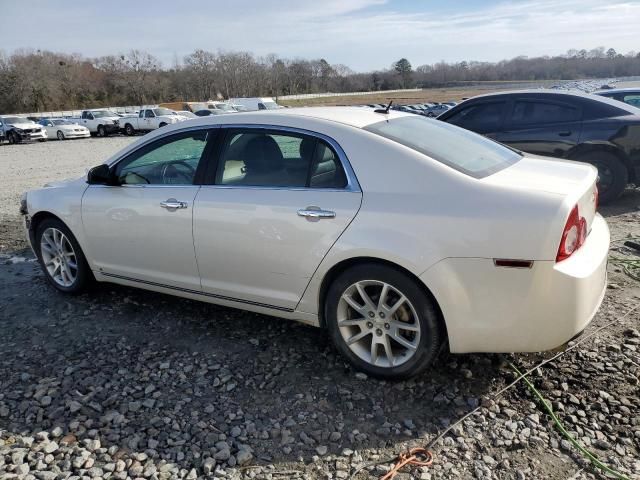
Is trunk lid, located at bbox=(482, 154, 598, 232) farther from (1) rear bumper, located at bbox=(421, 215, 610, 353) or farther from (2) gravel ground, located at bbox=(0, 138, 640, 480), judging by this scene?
(2) gravel ground, located at bbox=(0, 138, 640, 480)

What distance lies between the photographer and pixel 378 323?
312 cm

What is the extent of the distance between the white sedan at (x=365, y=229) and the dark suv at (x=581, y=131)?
12.8 feet

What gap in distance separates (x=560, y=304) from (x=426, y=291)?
68cm

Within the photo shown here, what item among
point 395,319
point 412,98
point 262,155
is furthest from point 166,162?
point 412,98

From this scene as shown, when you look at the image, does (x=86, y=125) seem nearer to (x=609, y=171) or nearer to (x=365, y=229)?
(x=609, y=171)

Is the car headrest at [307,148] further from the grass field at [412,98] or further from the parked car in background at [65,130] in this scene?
the grass field at [412,98]

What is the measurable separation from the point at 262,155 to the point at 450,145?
1250 mm

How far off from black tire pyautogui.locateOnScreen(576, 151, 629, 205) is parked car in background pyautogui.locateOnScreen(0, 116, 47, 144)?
31552 mm

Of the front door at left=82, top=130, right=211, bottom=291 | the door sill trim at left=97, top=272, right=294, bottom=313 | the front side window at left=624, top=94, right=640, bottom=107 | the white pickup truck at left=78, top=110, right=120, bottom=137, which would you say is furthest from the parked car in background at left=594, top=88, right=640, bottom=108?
the white pickup truck at left=78, top=110, right=120, bottom=137

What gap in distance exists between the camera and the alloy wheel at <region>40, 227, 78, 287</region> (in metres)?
4.62

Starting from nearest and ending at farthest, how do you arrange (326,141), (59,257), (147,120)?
(326,141)
(59,257)
(147,120)

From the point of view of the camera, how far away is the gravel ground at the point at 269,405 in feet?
8.36

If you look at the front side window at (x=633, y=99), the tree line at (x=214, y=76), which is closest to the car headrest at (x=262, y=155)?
the front side window at (x=633, y=99)

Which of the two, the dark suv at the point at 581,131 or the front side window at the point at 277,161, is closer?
the front side window at the point at 277,161
